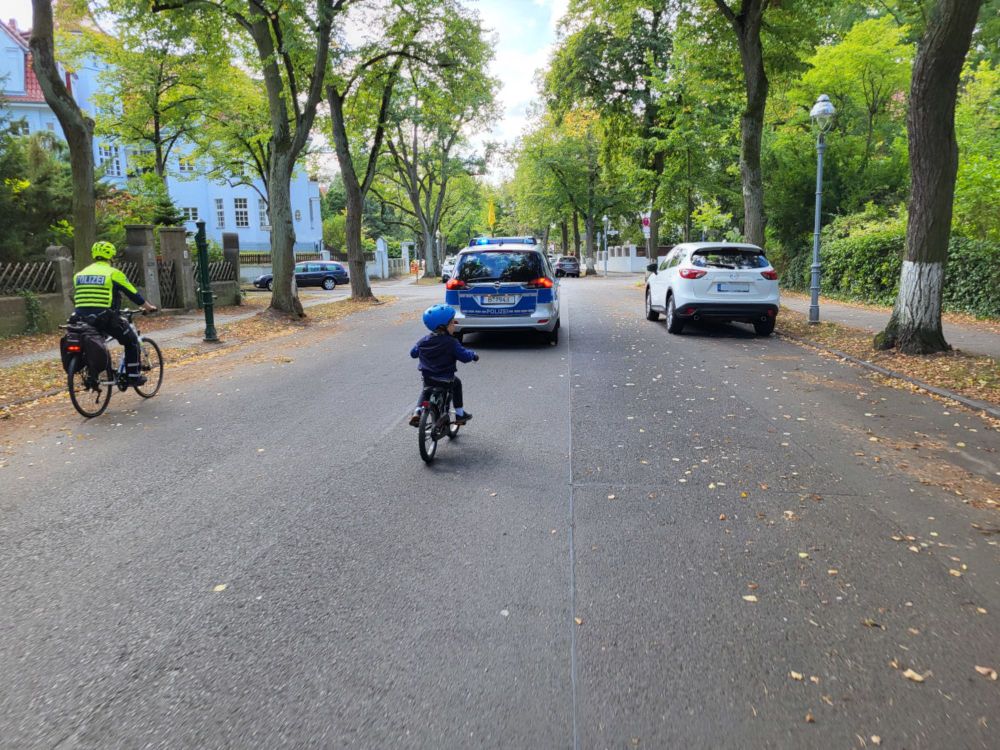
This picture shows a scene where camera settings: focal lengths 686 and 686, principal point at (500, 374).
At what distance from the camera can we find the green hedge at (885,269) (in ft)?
48.6

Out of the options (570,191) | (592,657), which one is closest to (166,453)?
(592,657)

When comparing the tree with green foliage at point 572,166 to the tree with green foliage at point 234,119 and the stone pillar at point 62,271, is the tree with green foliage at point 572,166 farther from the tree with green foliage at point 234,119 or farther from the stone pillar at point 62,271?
the stone pillar at point 62,271

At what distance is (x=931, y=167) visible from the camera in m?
9.46

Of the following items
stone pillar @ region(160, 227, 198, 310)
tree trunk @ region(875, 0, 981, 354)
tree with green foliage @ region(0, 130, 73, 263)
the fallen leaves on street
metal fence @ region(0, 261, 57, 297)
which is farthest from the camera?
stone pillar @ region(160, 227, 198, 310)

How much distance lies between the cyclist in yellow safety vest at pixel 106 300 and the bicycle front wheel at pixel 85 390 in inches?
17.3

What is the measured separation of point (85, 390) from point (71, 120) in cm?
844

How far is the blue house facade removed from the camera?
134 feet

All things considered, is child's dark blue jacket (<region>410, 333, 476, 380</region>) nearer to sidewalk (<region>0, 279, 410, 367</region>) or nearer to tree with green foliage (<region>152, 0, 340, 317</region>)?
sidewalk (<region>0, 279, 410, 367</region>)

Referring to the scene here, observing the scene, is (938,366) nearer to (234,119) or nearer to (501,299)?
(501,299)

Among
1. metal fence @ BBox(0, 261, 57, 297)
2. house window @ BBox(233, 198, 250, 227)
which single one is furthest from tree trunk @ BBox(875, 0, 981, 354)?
house window @ BBox(233, 198, 250, 227)

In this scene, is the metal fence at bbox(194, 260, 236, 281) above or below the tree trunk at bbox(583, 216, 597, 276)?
below

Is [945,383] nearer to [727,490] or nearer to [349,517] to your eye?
[727,490]

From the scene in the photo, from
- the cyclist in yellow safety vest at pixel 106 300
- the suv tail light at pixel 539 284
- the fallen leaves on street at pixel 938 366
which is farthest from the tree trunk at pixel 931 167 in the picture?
the cyclist in yellow safety vest at pixel 106 300

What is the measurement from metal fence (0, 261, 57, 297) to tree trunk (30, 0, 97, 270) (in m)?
1.04
